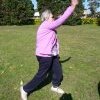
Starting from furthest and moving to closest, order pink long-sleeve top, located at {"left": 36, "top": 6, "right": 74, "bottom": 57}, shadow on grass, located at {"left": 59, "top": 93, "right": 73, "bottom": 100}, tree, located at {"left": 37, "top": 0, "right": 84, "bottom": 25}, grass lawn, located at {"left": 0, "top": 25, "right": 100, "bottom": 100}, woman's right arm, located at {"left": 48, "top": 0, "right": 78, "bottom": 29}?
1. tree, located at {"left": 37, "top": 0, "right": 84, "bottom": 25}
2. grass lawn, located at {"left": 0, "top": 25, "right": 100, "bottom": 100}
3. shadow on grass, located at {"left": 59, "top": 93, "right": 73, "bottom": 100}
4. pink long-sleeve top, located at {"left": 36, "top": 6, "right": 74, "bottom": 57}
5. woman's right arm, located at {"left": 48, "top": 0, "right": 78, "bottom": 29}

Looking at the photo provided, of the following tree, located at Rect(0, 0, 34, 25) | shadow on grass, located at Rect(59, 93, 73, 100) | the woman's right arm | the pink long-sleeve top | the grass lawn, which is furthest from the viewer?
tree, located at Rect(0, 0, 34, 25)

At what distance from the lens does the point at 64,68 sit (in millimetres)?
9602

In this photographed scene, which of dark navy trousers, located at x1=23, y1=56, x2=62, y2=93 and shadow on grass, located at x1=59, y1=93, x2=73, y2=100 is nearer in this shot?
dark navy trousers, located at x1=23, y1=56, x2=62, y2=93

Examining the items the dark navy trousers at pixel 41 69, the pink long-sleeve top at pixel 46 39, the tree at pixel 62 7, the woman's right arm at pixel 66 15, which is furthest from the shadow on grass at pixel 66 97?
the tree at pixel 62 7

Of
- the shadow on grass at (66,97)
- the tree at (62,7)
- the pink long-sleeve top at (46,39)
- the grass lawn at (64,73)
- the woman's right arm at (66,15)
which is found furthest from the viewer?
the tree at (62,7)

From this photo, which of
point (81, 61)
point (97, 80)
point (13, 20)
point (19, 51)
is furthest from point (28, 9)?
point (97, 80)

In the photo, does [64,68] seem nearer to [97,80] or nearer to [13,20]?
[97,80]

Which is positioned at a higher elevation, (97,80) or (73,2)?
(73,2)

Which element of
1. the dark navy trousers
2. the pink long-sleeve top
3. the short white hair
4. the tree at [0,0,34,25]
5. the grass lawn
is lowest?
the tree at [0,0,34,25]

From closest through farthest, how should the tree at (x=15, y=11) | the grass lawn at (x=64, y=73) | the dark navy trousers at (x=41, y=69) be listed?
the dark navy trousers at (x=41, y=69), the grass lawn at (x=64, y=73), the tree at (x=15, y=11)

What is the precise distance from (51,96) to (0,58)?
4603 millimetres

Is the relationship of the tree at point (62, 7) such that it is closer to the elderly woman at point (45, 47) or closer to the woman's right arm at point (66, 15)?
the elderly woman at point (45, 47)

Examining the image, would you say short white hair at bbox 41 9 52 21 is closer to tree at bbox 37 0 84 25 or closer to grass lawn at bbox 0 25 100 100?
grass lawn at bbox 0 25 100 100

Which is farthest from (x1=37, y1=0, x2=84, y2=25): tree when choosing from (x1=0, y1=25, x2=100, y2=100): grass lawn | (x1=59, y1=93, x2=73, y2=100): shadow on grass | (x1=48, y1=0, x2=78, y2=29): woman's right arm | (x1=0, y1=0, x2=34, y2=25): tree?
(x1=48, y1=0, x2=78, y2=29): woman's right arm
